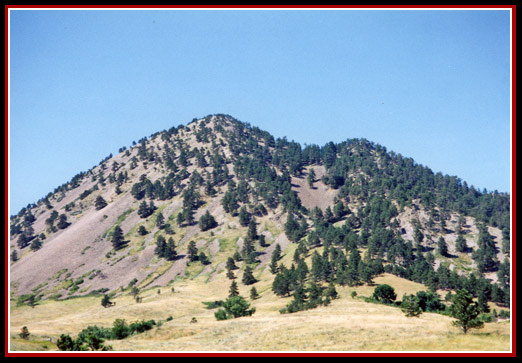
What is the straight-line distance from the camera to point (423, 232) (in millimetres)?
181625

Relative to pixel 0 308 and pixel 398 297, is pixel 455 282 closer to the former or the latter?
pixel 398 297

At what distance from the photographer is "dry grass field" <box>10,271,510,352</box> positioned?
2064 inches

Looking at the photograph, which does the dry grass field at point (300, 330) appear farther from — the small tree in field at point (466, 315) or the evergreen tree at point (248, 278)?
the evergreen tree at point (248, 278)

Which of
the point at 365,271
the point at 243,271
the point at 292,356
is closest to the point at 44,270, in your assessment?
the point at 243,271

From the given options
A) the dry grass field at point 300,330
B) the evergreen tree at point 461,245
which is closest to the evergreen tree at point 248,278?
the dry grass field at point 300,330

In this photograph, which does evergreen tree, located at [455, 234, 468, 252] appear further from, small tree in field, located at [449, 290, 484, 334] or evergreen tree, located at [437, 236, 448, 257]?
small tree in field, located at [449, 290, 484, 334]

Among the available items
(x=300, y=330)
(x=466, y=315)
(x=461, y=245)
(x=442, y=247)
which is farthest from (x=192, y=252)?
(x=466, y=315)

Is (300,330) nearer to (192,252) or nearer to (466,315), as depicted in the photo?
(466,315)

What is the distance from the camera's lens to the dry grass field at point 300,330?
52.4m

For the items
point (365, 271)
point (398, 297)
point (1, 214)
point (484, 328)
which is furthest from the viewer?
point (365, 271)

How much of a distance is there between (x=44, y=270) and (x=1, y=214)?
625ft

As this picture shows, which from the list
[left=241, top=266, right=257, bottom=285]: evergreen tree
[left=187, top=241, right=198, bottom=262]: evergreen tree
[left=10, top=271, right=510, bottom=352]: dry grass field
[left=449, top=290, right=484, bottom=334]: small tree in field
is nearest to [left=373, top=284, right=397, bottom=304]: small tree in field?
[left=10, top=271, right=510, bottom=352]: dry grass field

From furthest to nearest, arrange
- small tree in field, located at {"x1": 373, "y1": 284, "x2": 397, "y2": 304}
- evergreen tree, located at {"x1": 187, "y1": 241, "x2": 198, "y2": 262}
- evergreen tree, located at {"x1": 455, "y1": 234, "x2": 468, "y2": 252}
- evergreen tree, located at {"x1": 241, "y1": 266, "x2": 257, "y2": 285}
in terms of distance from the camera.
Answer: evergreen tree, located at {"x1": 187, "y1": 241, "x2": 198, "y2": 262}, evergreen tree, located at {"x1": 455, "y1": 234, "x2": 468, "y2": 252}, evergreen tree, located at {"x1": 241, "y1": 266, "x2": 257, "y2": 285}, small tree in field, located at {"x1": 373, "y1": 284, "x2": 397, "y2": 304}

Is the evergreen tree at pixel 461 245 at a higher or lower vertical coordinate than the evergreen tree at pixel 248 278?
higher
